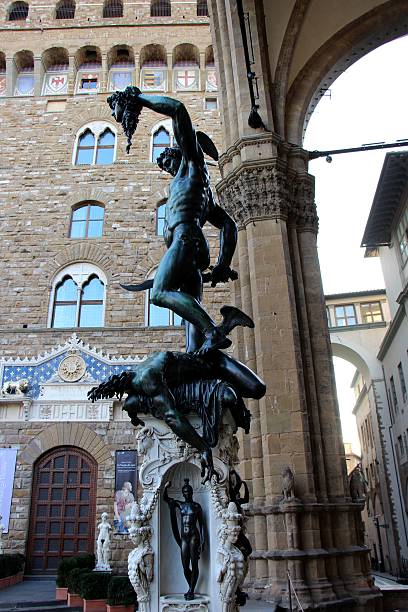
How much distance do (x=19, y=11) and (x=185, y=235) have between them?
73.0 feet

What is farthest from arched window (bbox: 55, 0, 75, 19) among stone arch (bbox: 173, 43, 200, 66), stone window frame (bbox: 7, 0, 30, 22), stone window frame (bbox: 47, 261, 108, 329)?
stone window frame (bbox: 47, 261, 108, 329)

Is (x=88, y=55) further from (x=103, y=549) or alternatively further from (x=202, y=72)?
(x=103, y=549)

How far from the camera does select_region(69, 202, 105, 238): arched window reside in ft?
59.0

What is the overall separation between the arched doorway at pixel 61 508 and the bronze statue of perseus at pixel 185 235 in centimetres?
1206

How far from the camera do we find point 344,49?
12.7 meters

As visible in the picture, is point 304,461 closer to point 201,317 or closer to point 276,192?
point 276,192

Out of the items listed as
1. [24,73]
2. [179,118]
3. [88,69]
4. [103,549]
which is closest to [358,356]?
[88,69]

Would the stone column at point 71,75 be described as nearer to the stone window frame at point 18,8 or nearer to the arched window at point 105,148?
the arched window at point 105,148

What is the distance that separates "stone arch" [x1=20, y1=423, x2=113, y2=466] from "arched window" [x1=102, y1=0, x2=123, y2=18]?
15.9m

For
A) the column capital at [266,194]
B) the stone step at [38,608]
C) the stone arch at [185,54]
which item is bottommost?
the stone step at [38,608]

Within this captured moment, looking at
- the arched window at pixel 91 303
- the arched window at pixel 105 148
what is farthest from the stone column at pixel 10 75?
the arched window at pixel 91 303

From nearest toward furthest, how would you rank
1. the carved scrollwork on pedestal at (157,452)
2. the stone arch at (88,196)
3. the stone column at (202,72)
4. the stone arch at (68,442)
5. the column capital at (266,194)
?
the carved scrollwork on pedestal at (157,452)
the column capital at (266,194)
the stone arch at (68,442)
the stone arch at (88,196)
the stone column at (202,72)

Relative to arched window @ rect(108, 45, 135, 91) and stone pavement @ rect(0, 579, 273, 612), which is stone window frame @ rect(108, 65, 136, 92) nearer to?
arched window @ rect(108, 45, 135, 91)

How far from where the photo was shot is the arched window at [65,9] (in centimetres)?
2166
